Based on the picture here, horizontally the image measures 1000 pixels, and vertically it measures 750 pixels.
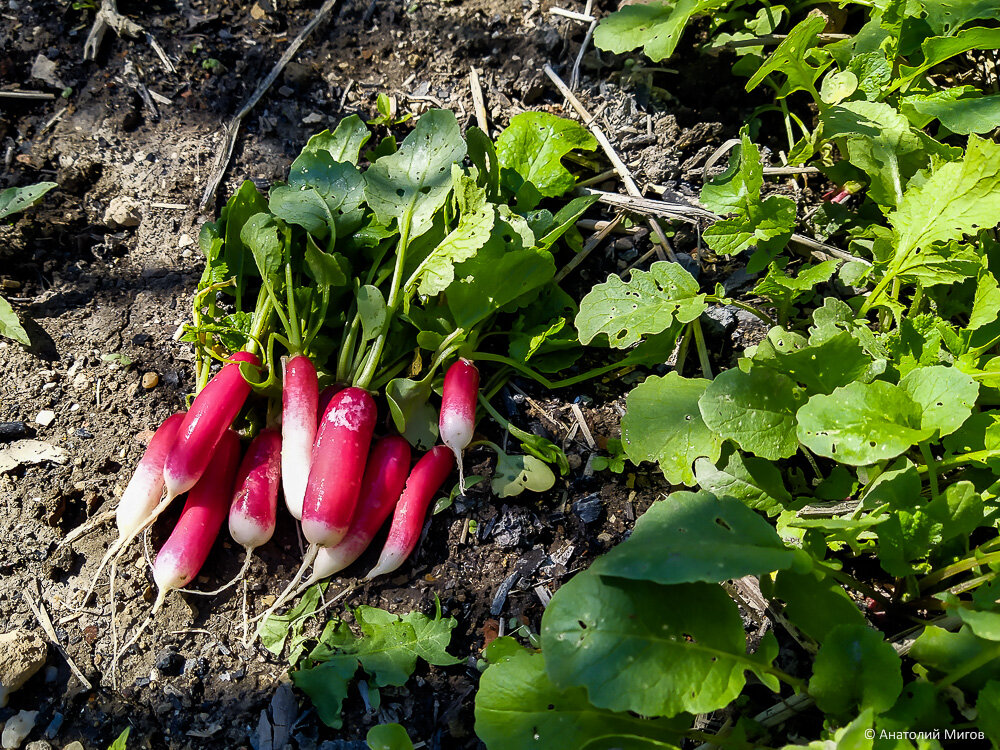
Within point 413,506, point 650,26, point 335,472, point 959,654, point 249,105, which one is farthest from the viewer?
point 249,105

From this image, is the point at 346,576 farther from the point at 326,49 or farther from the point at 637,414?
the point at 326,49

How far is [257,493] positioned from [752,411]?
134 cm

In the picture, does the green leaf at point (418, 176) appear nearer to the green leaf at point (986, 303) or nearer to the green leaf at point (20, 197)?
the green leaf at point (20, 197)

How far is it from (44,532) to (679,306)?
194cm

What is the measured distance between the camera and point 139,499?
201cm

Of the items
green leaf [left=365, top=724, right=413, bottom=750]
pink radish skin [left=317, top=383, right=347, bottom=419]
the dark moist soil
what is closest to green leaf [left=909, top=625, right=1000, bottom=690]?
the dark moist soil

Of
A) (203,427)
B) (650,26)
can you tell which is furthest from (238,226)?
(650,26)

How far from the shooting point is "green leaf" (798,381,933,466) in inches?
62.7

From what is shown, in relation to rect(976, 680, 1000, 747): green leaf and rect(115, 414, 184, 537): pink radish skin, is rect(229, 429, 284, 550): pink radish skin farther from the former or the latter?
rect(976, 680, 1000, 747): green leaf

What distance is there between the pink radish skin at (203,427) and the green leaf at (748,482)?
1307 mm

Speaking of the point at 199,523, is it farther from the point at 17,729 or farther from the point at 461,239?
the point at 461,239

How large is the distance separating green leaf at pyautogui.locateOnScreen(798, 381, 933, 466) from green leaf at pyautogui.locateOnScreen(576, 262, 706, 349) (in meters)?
0.53

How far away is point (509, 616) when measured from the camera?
1985 mm

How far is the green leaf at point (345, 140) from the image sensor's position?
2.42 metres
